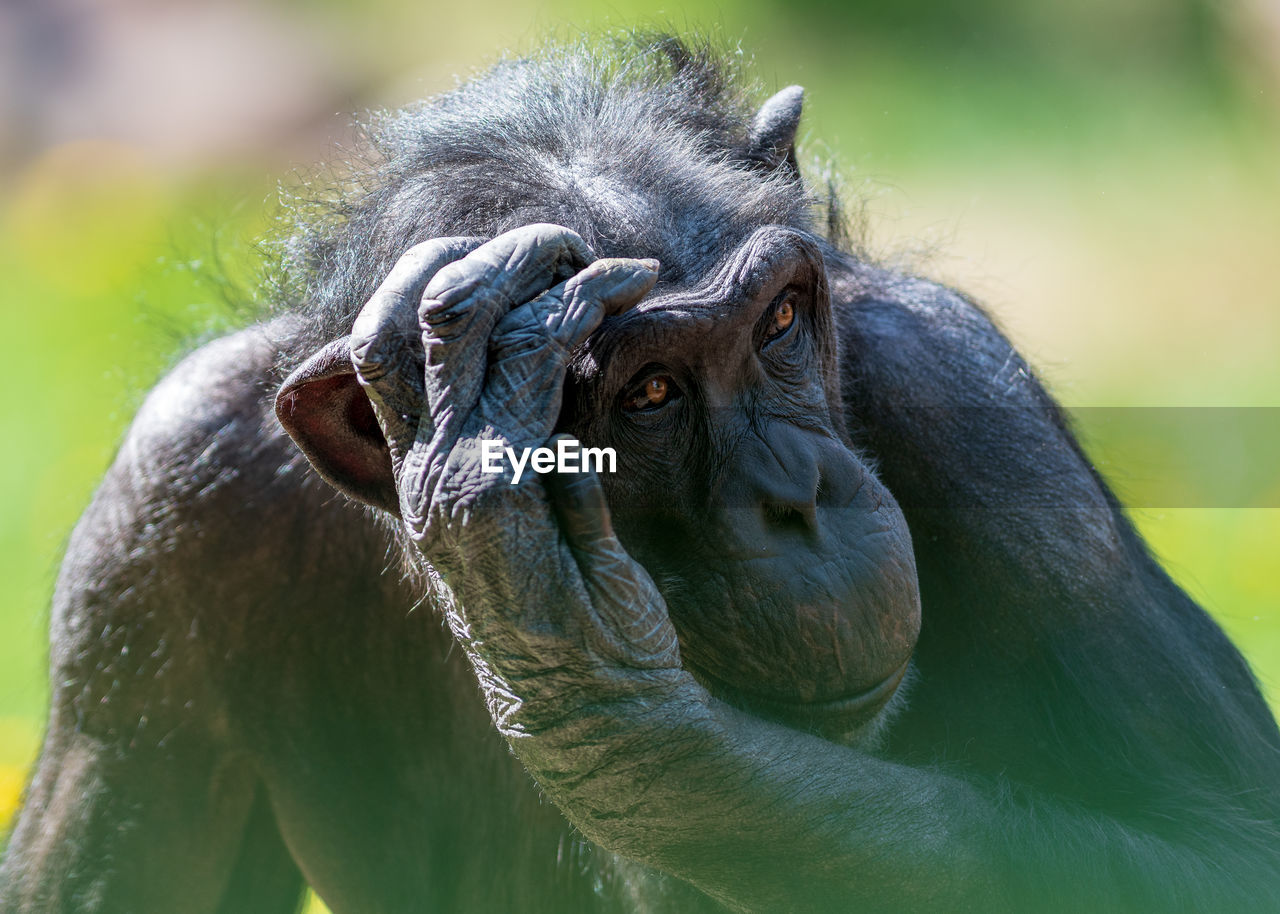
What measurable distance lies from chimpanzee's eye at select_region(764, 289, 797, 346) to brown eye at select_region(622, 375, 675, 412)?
262 millimetres

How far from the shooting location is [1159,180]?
40.9 feet

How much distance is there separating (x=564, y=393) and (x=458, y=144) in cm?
74

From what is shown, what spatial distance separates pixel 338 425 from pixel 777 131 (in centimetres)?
139

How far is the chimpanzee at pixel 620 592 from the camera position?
8.20 ft

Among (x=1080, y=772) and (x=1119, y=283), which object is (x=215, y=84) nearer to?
(x=1119, y=283)

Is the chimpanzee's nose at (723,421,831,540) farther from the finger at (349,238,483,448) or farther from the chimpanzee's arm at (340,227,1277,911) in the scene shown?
the finger at (349,238,483,448)

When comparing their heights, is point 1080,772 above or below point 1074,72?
below

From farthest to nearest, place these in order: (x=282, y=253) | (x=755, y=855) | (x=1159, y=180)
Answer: (x=1159, y=180) → (x=282, y=253) → (x=755, y=855)

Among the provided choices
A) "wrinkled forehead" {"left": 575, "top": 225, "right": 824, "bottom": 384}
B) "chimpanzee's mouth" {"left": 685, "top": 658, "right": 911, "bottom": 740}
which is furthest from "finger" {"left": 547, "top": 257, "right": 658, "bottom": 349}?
"chimpanzee's mouth" {"left": 685, "top": 658, "right": 911, "bottom": 740}

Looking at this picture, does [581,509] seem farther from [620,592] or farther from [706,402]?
A: [706,402]

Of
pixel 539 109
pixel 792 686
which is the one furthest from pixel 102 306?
pixel 792 686

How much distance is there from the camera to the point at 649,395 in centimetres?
278

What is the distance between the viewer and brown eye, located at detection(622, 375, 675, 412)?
2775 millimetres

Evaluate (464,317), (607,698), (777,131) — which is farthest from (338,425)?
(777,131)
